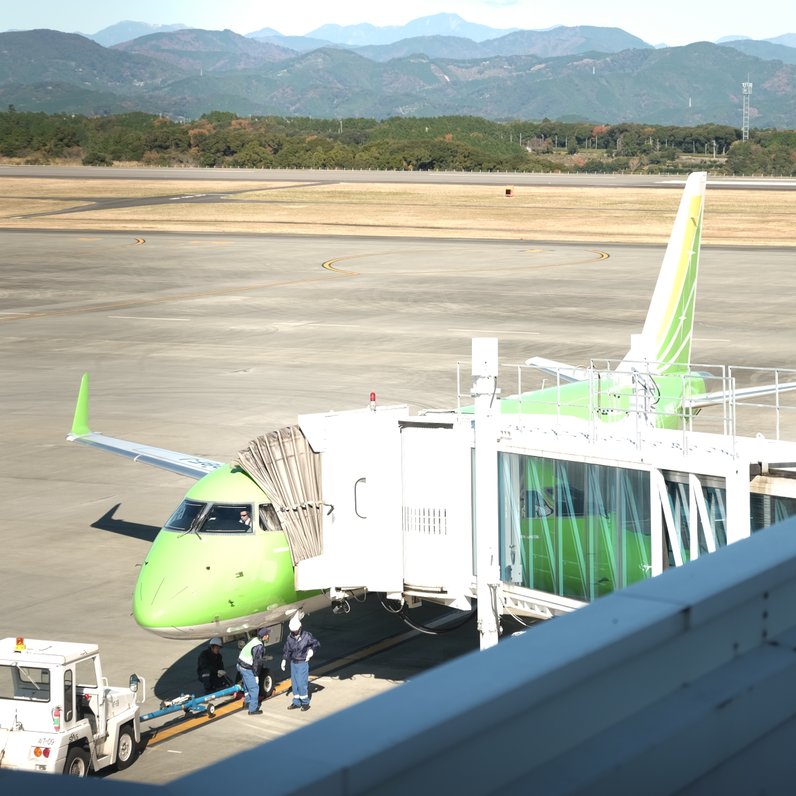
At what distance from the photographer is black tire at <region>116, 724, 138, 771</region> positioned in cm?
1673

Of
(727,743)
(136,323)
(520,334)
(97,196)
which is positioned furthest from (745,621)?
(97,196)

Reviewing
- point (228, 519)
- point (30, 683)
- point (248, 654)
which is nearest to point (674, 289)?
point (228, 519)

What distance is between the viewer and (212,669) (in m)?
19.1

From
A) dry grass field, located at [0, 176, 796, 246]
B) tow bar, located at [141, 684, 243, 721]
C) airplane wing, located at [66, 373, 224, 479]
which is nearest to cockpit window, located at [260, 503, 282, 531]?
tow bar, located at [141, 684, 243, 721]

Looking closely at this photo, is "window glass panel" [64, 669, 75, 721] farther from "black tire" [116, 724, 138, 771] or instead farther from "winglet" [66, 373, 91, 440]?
"winglet" [66, 373, 91, 440]

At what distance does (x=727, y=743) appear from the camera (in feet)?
13.9

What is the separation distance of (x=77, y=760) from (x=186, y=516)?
4.27 meters

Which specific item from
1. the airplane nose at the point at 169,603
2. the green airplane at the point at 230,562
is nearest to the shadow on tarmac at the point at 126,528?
the green airplane at the point at 230,562

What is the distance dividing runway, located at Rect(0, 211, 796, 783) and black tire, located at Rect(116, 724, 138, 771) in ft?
0.52

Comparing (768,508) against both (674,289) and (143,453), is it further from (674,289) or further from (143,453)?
(143,453)

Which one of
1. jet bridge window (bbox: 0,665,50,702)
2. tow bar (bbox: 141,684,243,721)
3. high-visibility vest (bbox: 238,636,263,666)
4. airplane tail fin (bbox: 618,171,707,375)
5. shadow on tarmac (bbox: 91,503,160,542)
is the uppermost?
airplane tail fin (bbox: 618,171,707,375)

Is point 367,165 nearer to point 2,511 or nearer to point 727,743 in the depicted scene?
point 2,511

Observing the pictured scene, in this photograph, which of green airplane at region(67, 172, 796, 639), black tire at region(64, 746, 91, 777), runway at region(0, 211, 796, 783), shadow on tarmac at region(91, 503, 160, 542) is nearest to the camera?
black tire at region(64, 746, 91, 777)

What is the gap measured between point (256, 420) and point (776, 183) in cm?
13069
